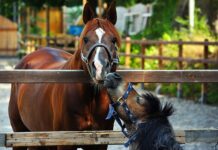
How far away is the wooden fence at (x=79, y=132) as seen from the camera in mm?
5336

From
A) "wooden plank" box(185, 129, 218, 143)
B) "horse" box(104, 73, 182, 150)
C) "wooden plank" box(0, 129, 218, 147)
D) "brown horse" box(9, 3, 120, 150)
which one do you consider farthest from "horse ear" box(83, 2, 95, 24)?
"horse" box(104, 73, 182, 150)

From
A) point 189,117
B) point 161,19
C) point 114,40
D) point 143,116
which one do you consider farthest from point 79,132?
point 161,19

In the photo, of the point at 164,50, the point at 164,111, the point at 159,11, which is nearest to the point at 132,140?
the point at 164,111

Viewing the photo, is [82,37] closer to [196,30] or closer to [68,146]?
[68,146]

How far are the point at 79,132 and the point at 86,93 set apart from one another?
1.29 ft

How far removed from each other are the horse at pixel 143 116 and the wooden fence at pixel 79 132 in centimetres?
171

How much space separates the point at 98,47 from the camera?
512 cm

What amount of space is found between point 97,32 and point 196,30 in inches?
587

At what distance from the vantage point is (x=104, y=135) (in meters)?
5.33

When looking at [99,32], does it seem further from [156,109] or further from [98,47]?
[156,109]

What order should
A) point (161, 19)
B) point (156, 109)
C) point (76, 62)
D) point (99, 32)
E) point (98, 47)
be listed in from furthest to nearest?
point (161, 19) < point (76, 62) < point (99, 32) < point (98, 47) < point (156, 109)

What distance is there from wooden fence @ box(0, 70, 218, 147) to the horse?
171 centimetres

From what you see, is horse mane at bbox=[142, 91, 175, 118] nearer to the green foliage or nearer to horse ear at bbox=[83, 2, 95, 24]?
horse ear at bbox=[83, 2, 95, 24]

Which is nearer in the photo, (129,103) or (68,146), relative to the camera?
(129,103)
